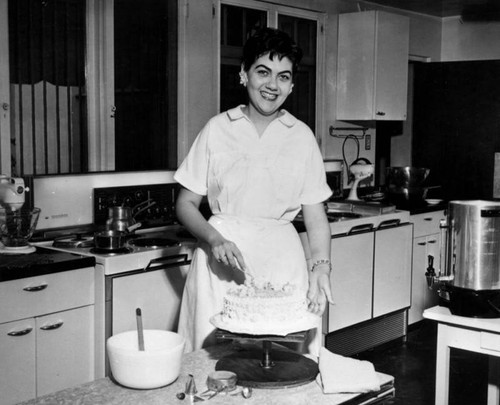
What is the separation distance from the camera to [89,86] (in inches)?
159

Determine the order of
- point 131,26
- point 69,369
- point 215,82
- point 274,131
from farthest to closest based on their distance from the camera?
point 215,82, point 131,26, point 69,369, point 274,131

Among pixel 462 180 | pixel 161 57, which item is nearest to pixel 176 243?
pixel 161 57

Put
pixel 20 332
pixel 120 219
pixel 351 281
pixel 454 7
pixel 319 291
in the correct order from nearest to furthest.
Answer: pixel 319 291
pixel 20 332
pixel 120 219
pixel 351 281
pixel 454 7

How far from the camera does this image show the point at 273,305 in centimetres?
194

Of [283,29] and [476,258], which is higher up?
[283,29]

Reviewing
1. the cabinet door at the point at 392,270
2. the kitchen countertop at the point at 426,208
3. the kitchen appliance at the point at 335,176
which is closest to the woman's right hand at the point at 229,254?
the cabinet door at the point at 392,270

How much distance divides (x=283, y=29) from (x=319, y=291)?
351 cm

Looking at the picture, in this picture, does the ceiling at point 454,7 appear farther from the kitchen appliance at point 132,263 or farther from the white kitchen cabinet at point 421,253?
the kitchen appliance at point 132,263

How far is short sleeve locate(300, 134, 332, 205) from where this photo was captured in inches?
101

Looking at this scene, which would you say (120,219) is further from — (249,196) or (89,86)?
(249,196)

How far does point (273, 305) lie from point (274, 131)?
85cm

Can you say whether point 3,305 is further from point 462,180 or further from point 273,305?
point 462,180

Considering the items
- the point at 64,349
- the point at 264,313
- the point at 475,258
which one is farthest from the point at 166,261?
the point at 264,313

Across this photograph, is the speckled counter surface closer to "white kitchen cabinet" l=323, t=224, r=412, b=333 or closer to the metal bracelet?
the metal bracelet
